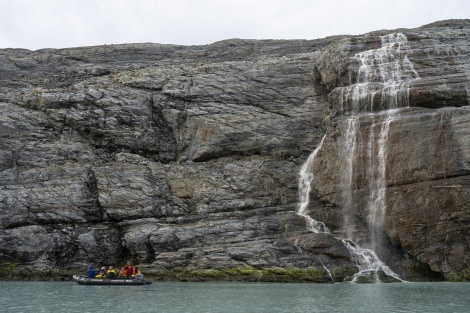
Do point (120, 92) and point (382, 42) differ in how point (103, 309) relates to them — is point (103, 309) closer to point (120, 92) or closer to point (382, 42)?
point (120, 92)

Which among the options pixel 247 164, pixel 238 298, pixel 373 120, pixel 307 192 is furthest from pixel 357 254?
pixel 238 298

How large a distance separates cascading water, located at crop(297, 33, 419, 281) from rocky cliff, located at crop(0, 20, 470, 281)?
0.14 metres

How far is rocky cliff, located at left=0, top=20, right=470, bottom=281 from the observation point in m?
41.4

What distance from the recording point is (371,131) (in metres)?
45.4

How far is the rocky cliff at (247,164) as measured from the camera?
41375 millimetres

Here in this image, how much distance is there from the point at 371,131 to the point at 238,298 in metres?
21.6

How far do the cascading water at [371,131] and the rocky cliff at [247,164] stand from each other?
0.14m

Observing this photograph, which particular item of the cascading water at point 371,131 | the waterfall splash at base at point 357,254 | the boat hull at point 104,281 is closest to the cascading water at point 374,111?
the cascading water at point 371,131

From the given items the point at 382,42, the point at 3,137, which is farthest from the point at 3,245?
the point at 382,42

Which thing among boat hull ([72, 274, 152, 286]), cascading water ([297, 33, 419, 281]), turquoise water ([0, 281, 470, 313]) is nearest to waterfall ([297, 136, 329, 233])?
cascading water ([297, 33, 419, 281])

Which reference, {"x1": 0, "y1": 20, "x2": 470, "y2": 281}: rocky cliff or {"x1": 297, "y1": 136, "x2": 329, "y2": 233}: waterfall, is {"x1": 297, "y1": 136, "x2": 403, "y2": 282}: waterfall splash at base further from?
{"x1": 0, "y1": 20, "x2": 470, "y2": 281}: rocky cliff

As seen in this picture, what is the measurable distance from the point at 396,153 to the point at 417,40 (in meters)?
16.3

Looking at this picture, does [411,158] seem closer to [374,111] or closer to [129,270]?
[374,111]

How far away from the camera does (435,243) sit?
39.9 metres
